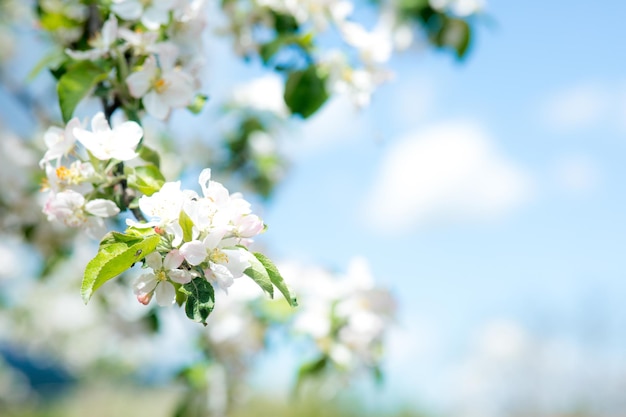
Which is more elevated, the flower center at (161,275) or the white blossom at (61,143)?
the flower center at (161,275)

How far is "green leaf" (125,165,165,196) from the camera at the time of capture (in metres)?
0.99

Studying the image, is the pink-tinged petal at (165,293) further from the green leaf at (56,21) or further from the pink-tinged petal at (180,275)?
the green leaf at (56,21)

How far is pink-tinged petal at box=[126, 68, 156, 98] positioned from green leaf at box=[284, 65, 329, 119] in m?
0.51

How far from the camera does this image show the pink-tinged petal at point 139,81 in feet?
3.80

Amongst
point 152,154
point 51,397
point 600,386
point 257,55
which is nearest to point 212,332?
point 257,55

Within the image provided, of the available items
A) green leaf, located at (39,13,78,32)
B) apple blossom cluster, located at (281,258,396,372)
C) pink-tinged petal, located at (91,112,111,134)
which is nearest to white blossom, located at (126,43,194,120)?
pink-tinged petal, located at (91,112,111,134)

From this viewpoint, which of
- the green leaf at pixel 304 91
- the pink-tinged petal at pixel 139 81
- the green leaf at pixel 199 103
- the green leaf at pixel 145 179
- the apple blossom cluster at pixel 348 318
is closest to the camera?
the green leaf at pixel 145 179

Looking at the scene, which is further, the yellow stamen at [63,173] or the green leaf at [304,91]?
the green leaf at [304,91]

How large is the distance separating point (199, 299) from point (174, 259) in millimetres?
55

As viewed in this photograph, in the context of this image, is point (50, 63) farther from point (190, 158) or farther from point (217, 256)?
point (190, 158)

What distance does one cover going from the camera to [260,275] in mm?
874

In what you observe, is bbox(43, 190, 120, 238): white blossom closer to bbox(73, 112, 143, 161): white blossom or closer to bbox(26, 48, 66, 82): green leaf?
bbox(73, 112, 143, 161): white blossom

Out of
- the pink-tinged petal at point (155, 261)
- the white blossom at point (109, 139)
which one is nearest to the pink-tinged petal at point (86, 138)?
the white blossom at point (109, 139)

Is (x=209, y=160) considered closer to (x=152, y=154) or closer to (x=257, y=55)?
(x=257, y=55)
